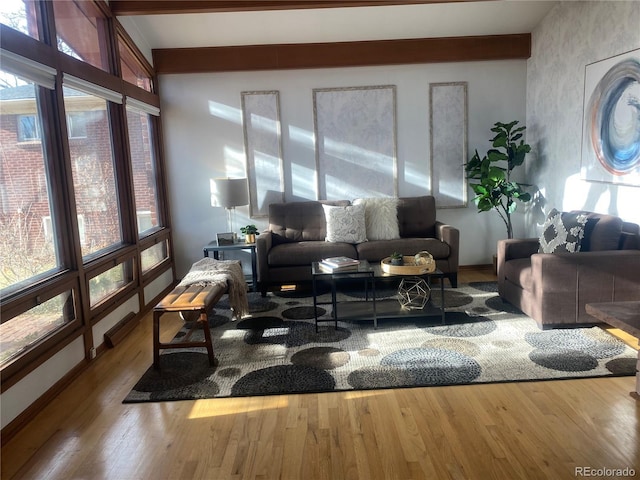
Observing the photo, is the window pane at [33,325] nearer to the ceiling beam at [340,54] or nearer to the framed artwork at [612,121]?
the ceiling beam at [340,54]

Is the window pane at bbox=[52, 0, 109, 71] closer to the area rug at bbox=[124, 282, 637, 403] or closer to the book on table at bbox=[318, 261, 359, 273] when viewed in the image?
the area rug at bbox=[124, 282, 637, 403]

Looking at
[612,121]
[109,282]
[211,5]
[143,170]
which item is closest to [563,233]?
[612,121]

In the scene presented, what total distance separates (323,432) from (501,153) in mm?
3833

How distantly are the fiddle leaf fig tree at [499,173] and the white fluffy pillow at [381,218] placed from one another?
2.89ft

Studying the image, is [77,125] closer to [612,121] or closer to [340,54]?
[340,54]

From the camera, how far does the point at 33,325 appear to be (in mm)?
2736

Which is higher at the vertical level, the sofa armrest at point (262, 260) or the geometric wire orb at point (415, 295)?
the sofa armrest at point (262, 260)

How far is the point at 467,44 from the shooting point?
17.0 feet

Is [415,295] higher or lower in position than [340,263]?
lower

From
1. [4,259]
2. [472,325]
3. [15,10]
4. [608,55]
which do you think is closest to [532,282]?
[472,325]

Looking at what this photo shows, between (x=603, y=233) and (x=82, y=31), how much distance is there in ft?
13.8

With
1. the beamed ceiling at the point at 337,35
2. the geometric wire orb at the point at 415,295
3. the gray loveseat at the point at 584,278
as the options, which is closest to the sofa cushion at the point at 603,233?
the gray loveseat at the point at 584,278

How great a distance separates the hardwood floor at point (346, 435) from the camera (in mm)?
2055

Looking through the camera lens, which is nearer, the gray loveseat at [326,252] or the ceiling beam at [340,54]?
the gray loveseat at [326,252]
